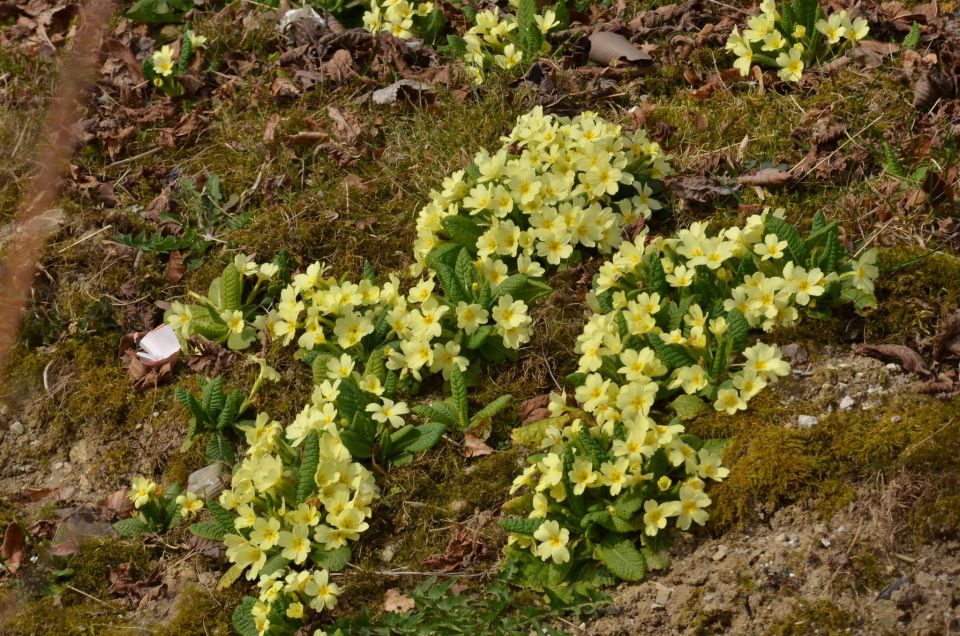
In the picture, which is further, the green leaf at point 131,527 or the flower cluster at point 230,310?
the flower cluster at point 230,310

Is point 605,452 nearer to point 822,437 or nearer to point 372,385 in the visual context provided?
point 822,437

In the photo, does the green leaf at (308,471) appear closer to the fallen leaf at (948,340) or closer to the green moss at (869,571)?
the green moss at (869,571)

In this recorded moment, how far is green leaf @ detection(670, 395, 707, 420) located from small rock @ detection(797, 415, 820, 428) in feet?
1.02

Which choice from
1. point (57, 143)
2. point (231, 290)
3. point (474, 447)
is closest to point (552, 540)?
point (474, 447)

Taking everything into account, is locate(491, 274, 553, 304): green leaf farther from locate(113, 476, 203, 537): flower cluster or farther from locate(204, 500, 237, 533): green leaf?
locate(113, 476, 203, 537): flower cluster

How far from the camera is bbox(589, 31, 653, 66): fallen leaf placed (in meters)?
4.68

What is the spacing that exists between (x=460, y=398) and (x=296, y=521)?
736mm

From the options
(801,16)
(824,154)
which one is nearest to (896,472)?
(824,154)

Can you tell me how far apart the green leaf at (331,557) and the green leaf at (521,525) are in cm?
59

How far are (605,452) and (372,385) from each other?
986mm

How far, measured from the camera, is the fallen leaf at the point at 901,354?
10.4ft

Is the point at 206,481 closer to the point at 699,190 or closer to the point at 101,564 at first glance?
the point at 101,564

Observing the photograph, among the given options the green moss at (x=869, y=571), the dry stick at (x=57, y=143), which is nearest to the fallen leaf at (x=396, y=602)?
the green moss at (x=869, y=571)

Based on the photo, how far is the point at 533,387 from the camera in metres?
3.64
